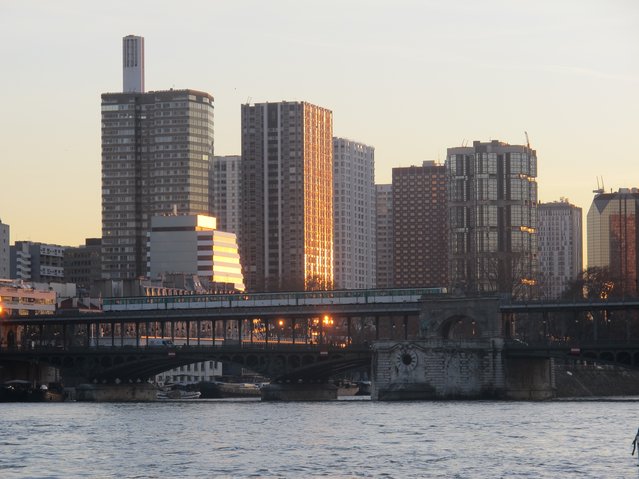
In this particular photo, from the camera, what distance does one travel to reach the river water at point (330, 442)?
88.5 metres

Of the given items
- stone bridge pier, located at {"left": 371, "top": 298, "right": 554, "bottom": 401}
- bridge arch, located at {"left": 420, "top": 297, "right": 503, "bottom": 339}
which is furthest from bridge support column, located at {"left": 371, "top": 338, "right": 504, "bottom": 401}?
bridge arch, located at {"left": 420, "top": 297, "right": 503, "bottom": 339}

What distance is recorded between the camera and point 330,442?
10806 cm

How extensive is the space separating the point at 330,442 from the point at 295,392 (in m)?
79.7

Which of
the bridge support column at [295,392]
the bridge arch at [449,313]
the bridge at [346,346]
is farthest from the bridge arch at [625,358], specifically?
the bridge support column at [295,392]

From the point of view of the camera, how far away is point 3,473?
290 feet

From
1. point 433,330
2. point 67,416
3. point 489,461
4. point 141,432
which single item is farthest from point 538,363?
point 489,461

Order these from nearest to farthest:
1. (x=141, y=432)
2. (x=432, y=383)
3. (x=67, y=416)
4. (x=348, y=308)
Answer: (x=141, y=432) → (x=67, y=416) → (x=432, y=383) → (x=348, y=308)

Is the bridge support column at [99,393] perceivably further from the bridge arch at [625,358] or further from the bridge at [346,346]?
the bridge arch at [625,358]

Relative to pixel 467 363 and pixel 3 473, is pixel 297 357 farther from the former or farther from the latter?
pixel 3 473

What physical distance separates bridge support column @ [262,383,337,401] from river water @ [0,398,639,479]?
2810cm

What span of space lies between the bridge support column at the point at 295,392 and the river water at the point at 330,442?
2810 centimetres

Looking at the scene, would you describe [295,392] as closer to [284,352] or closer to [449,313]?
[284,352]

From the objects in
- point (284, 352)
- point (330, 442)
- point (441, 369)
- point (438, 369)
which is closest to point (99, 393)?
point (284, 352)

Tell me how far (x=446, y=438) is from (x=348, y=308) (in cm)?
7594
